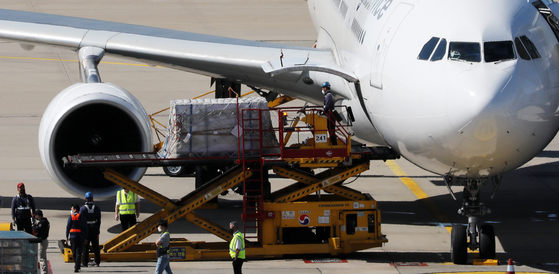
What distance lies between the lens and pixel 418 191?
756 inches

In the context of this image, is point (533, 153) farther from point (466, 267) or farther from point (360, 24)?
point (360, 24)

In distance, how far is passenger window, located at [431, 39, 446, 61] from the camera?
11156 millimetres

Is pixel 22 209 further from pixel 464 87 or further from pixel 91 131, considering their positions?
pixel 464 87

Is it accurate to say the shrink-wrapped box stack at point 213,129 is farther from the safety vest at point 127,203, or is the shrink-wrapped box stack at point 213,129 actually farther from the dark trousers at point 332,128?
the safety vest at point 127,203

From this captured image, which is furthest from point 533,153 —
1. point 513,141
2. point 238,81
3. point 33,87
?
point 33,87

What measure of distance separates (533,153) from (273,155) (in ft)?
14.2

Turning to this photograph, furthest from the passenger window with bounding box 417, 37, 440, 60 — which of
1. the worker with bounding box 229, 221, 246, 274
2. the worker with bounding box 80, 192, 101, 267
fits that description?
the worker with bounding box 80, 192, 101, 267

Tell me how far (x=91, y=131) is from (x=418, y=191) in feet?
26.9

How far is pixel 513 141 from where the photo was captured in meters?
10.8

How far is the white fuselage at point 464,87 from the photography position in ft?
34.6

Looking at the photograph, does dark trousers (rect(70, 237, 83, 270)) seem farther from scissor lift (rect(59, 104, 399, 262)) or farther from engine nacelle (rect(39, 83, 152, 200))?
engine nacelle (rect(39, 83, 152, 200))

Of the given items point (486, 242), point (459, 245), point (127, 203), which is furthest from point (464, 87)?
point (127, 203)

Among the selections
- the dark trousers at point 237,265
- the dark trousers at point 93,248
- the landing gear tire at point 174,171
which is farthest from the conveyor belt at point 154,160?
the landing gear tire at point 174,171

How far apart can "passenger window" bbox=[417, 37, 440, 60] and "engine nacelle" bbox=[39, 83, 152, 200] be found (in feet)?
18.3
